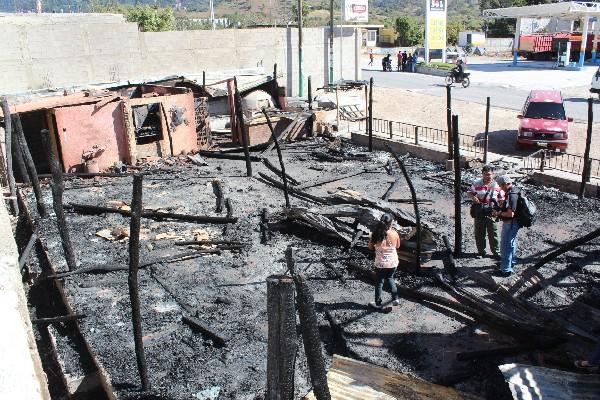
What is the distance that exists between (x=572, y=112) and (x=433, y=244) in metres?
19.5

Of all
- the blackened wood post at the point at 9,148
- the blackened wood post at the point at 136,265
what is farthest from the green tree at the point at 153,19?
the blackened wood post at the point at 136,265

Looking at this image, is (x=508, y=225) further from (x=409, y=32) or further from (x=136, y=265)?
(x=409, y=32)

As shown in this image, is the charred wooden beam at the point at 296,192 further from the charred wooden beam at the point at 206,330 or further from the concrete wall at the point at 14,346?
the concrete wall at the point at 14,346

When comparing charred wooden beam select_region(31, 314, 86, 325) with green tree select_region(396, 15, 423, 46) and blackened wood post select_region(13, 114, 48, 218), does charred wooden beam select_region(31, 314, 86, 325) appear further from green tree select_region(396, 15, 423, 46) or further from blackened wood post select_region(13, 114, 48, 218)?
green tree select_region(396, 15, 423, 46)

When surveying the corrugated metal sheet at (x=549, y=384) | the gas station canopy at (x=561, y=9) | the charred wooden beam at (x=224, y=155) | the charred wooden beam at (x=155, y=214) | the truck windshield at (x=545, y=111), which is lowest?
the charred wooden beam at (x=155, y=214)

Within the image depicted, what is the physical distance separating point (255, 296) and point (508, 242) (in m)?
4.43

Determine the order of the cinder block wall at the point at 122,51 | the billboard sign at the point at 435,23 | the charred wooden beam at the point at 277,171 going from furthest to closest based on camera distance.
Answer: the billboard sign at the point at 435,23 → the cinder block wall at the point at 122,51 → the charred wooden beam at the point at 277,171

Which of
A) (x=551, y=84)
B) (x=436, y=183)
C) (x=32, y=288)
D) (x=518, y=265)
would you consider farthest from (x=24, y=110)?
(x=551, y=84)

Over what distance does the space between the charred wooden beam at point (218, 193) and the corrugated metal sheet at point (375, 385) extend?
752cm

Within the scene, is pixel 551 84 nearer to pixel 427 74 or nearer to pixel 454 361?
pixel 427 74

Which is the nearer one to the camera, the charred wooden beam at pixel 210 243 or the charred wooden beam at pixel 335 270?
the charred wooden beam at pixel 335 270

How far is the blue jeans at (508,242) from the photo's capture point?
31.3 ft

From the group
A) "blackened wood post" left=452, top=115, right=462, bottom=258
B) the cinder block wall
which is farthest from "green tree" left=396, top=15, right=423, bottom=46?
"blackened wood post" left=452, top=115, right=462, bottom=258

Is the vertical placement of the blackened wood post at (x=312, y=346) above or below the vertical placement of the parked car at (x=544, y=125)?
above
